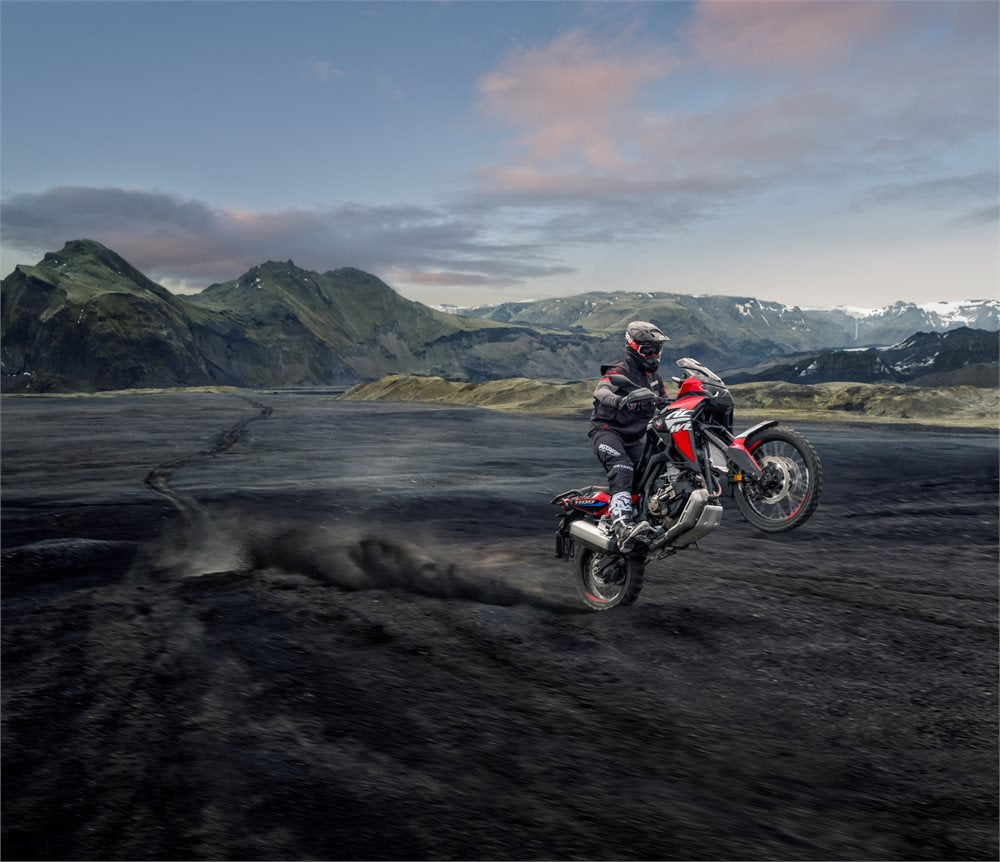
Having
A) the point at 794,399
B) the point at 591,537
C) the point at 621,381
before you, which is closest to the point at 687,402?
the point at 621,381

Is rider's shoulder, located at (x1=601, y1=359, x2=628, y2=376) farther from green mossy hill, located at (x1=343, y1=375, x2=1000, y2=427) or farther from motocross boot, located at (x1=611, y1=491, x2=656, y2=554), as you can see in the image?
green mossy hill, located at (x1=343, y1=375, x2=1000, y2=427)

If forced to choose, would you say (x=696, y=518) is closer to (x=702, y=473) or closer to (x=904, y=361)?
(x=702, y=473)

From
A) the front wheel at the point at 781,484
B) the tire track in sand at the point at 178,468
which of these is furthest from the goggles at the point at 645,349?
the tire track in sand at the point at 178,468

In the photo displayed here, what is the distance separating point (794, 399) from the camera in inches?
2721

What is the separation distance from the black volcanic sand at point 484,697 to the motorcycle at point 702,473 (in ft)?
3.00

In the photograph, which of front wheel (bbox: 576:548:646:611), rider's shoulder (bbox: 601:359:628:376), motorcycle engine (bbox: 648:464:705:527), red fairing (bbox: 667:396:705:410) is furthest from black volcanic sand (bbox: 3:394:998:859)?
rider's shoulder (bbox: 601:359:628:376)

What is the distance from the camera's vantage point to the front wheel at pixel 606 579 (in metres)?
6.38

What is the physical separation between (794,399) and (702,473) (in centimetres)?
6855

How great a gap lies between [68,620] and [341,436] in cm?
2749

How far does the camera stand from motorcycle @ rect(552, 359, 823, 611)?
216 inches

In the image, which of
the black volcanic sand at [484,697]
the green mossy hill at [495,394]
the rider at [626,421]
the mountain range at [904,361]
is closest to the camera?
the black volcanic sand at [484,697]

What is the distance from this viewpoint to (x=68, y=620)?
648cm

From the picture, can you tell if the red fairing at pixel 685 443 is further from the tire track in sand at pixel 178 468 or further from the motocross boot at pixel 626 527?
the tire track in sand at pixel 178 468

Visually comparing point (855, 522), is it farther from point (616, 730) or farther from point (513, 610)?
point (616, 730)
